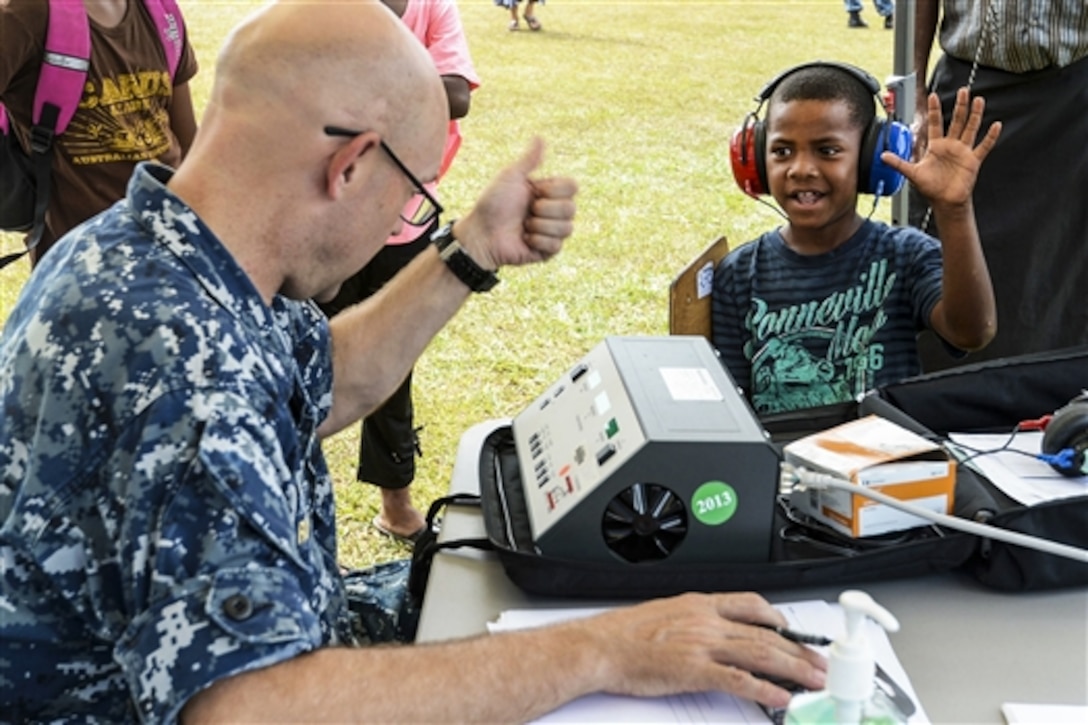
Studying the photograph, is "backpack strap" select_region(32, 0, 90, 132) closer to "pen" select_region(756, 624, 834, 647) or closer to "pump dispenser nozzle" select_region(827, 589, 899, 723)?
"pen" select_region(756, 624, 834, 647)

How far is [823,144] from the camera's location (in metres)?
2.14

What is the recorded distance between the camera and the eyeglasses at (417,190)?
124 cm

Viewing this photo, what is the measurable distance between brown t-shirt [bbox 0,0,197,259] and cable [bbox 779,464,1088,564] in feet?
5.98

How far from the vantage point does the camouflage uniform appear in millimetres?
1025

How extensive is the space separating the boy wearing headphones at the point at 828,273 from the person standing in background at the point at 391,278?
95 centimetres

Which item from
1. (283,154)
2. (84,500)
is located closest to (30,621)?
(84,500)

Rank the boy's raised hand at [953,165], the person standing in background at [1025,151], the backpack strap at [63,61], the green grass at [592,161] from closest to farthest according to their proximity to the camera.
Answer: the boy's raised hand at [953,165]
the backpack strap at [63,61]
the person standing in background at [1025,151]
the green grass at [592,161]

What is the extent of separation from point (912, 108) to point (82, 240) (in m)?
2.33

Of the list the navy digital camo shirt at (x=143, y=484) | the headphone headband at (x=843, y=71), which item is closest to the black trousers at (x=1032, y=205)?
the headphone headband at (x=843, y=71)

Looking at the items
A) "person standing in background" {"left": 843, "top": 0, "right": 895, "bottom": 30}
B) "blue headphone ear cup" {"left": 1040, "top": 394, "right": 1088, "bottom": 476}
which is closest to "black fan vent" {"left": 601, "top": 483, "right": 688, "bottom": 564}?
"blue headphone ear cup" {"left": 1040, "top": 394, "right": 1088, "bottom": 476}

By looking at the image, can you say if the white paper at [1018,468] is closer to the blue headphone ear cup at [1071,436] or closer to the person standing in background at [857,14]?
the blue headphone ear cup at [1071,436]

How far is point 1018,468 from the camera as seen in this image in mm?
1557

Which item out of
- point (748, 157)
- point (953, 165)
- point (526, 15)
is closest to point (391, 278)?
point (748, 157)

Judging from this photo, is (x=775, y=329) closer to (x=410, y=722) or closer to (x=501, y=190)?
(x=501, y=190)
